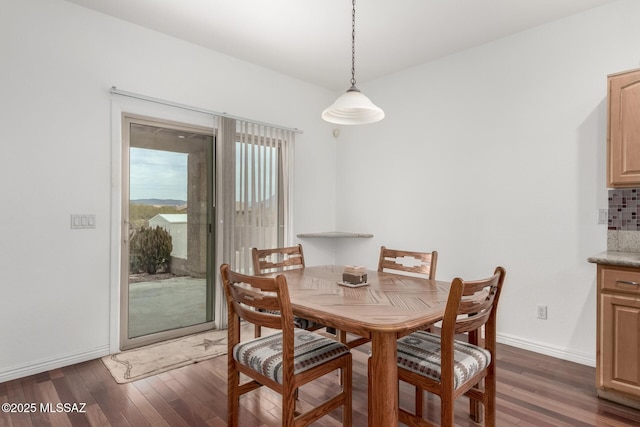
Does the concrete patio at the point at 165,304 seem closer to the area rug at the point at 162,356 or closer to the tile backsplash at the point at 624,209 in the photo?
the area rug at the point at 162,356

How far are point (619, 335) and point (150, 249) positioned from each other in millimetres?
3574

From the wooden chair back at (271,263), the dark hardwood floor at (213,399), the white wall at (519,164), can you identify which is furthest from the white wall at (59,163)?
the white wall at (519,164)

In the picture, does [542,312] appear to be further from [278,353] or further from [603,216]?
[278,353]

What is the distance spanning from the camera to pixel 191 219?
336cm

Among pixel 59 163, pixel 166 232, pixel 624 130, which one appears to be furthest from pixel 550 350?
pixel 59 163

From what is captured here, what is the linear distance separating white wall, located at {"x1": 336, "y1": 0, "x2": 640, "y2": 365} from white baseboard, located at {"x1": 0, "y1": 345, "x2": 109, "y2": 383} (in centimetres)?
304

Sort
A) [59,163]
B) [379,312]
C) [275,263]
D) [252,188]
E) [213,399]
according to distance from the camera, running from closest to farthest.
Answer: [379,312] → [213,399] → [59,163] → [275,263] → [252,188]

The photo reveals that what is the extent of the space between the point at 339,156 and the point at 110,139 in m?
2.72

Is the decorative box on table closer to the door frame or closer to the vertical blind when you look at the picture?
the vertical blind

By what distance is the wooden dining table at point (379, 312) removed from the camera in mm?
1378

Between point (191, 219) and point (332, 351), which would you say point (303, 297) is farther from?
point (191, 219)

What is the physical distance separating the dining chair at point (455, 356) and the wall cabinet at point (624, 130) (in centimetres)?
144

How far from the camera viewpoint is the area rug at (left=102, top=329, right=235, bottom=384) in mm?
2525

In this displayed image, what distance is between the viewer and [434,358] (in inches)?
62.9
